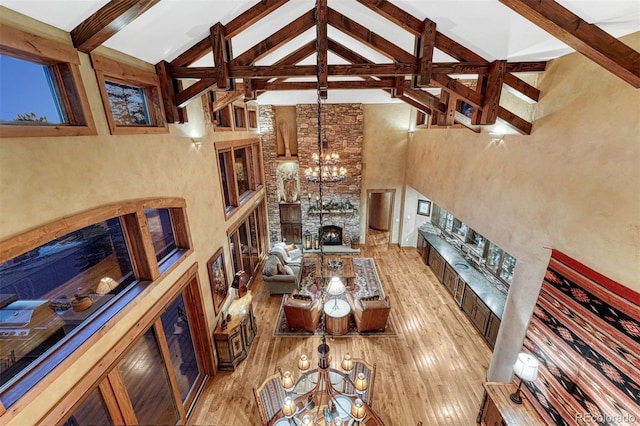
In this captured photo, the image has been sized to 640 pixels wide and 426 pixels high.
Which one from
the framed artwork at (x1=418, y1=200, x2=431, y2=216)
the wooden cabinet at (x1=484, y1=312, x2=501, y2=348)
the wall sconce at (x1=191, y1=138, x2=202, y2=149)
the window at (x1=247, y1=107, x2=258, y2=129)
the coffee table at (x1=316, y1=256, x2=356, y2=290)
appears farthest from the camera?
the framed artwork at (x1=418, y1=200, x2=431, y2=216)

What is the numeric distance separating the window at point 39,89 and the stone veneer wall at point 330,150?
678 cm

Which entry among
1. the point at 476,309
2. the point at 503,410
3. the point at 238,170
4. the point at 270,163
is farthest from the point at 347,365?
the point at 270,163

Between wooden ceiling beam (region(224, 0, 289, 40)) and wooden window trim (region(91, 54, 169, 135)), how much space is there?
1.20 meters

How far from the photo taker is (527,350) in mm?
3719

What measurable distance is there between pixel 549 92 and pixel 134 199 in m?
5.29

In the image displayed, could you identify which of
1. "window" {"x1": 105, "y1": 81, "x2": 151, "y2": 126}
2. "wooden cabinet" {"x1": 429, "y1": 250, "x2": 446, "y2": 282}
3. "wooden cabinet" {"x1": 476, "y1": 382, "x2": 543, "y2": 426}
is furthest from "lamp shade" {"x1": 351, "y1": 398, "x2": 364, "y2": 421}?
"wooden cabinet" {"x1": 429, "y1": 250, "x2": 446, "y2": 282}

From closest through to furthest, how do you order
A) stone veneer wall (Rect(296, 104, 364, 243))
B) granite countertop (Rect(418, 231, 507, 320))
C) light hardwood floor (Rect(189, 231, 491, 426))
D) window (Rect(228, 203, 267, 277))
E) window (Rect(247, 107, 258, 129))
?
light hardwood floor (Rect(189, 231, 491, 426)), granite countertop (Rect(418, 231, 507, 320)), window (Rect(228, 203, 267, 277)), window (Rect(247, 107, 258, 129)), stone veneer wall (Rect(296, 104, 364, 243))

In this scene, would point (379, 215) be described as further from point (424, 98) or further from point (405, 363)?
point (405, 363)

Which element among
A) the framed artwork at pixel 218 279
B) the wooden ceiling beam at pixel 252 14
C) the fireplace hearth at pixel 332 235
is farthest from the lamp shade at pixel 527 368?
the fireplace hearth at pixel 332 235

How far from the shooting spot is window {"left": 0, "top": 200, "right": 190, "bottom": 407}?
6.40ft

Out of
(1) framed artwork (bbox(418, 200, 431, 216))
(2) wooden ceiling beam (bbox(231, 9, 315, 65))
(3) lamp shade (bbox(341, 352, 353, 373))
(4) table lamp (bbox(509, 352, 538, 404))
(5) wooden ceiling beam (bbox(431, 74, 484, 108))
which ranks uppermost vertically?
(2) wooden ceiling beam (bbox(231, 9, 315, 65))

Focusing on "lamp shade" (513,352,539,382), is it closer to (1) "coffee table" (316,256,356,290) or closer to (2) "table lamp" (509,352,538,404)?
(2) "table lamp" (509,352,538,404)

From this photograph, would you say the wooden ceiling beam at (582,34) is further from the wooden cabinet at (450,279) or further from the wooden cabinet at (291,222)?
the wooden cabinet at (291,222)

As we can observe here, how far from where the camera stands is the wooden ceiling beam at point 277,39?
3570 mm
